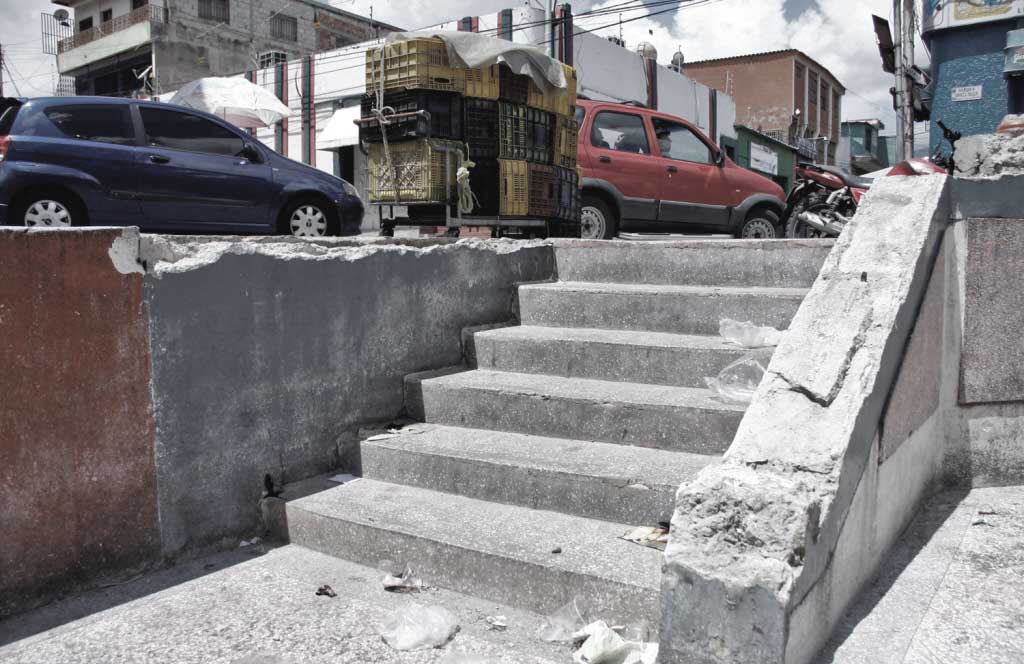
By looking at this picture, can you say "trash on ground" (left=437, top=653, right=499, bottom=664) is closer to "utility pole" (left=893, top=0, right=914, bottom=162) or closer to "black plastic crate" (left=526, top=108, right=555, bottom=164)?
"black plastic crate" (left=526, top=108, right=555, bottom=164)

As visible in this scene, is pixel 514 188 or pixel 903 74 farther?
pixel 903 74

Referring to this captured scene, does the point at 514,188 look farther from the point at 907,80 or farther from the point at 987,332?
the point at 907,80

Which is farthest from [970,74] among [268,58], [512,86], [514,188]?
[268,58]

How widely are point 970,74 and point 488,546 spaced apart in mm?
11113

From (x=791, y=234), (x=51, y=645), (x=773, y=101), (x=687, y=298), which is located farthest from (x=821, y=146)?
(x=51, y=645)

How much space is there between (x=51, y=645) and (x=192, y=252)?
1518 millimetres

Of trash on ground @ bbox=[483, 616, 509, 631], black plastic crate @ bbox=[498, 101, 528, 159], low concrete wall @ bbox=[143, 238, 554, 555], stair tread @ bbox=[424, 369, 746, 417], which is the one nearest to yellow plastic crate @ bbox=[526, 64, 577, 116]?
black plastic crate @ bbox=[498, 101, 528, 159]

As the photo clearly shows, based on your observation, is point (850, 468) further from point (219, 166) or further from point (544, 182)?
point (219, 166)

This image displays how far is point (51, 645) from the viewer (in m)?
2.60

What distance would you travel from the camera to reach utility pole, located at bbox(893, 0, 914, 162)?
14.5 meters

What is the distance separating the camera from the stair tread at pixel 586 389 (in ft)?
11.1

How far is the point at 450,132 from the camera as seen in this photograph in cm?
657

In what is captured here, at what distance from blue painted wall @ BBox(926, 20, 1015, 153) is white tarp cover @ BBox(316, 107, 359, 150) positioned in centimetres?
1161

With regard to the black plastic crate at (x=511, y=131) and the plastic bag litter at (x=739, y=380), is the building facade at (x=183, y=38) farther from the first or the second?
the plastic bag litter at (x=739, y=380)
